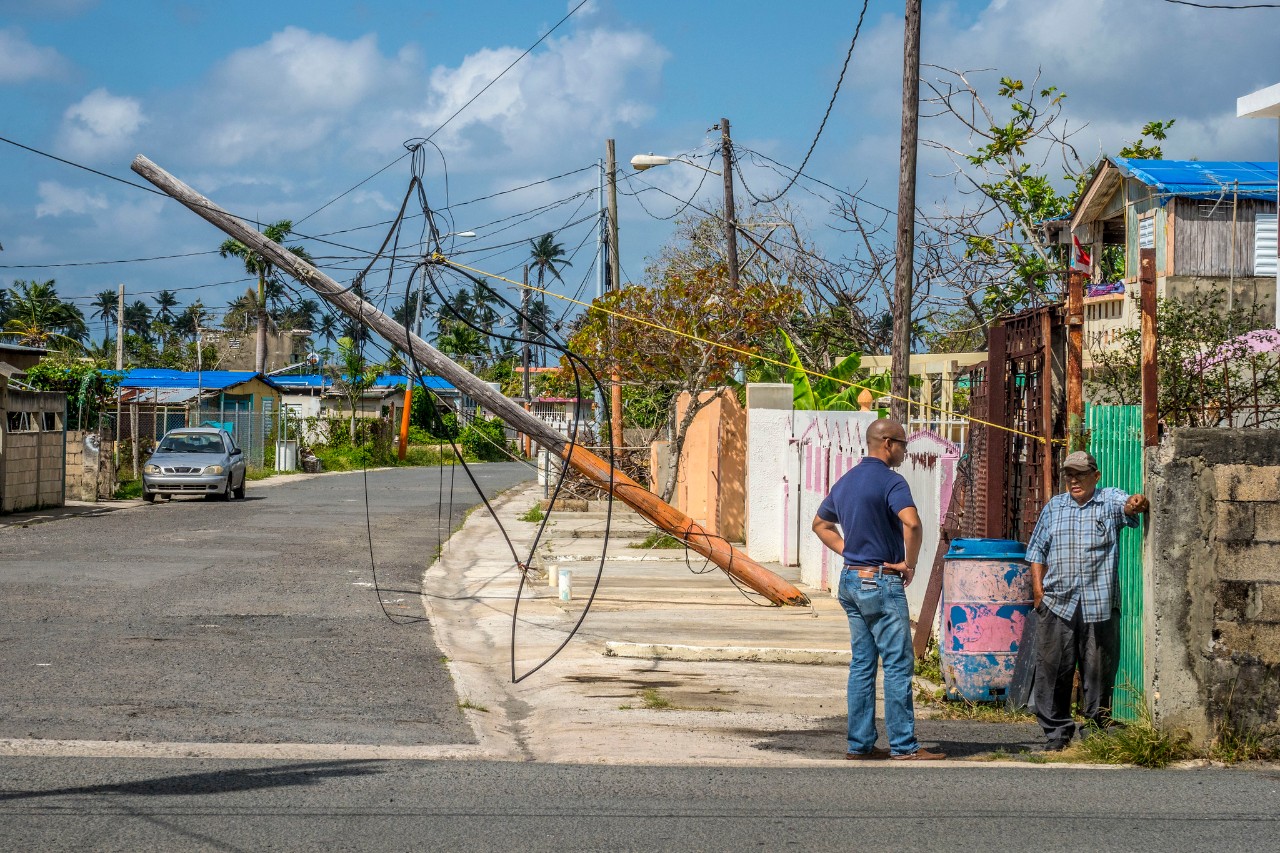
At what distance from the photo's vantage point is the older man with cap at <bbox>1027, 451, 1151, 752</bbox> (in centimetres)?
783

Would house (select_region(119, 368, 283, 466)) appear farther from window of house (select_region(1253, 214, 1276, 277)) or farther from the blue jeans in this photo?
the blue jeans

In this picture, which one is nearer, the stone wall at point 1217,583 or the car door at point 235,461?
the stone wall at point 1217,583

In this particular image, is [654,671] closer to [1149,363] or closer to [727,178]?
[1149,363]

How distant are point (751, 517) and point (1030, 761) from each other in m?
11.1

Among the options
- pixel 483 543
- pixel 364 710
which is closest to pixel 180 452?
pixel 483 543

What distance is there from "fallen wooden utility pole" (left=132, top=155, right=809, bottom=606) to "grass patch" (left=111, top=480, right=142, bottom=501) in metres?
17.6

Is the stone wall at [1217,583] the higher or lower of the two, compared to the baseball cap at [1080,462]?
lower

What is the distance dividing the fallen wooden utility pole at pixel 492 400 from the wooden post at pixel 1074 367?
5600 mm

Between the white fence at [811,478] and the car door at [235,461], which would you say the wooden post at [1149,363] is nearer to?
the white fence at [811,478]

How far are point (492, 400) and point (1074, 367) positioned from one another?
7.25m

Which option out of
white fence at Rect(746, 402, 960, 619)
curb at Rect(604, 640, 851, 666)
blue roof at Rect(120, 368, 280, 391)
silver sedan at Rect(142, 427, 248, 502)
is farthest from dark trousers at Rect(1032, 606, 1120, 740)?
blue roof at Rect(120, 368, 280, 391)

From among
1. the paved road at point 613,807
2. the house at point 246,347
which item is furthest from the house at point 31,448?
the house at point 246,347

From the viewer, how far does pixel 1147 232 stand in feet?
71.8

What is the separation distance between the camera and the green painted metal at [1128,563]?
26.2 ft
